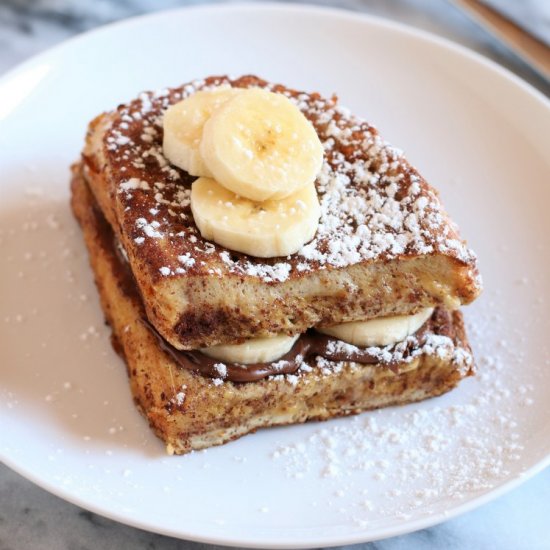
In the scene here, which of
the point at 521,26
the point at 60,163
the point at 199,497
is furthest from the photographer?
the point at 521,26

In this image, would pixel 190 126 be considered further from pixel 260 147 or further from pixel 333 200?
pixel 333 200

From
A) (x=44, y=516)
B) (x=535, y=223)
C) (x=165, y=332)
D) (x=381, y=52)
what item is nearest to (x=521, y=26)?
(x=381, y=52)

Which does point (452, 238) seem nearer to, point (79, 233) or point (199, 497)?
point (199, 497)

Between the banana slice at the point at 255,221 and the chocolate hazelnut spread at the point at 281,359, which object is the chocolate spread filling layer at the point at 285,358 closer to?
the chocolate hazelnut spread at the point at 281,359

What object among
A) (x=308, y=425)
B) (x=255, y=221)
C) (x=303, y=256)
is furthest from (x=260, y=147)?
(x=308, y=425)

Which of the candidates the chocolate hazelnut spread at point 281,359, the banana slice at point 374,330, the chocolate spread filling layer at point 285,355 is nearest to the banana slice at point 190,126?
the chocolate spread filling layer at point 285,355
